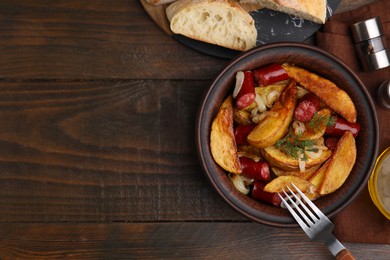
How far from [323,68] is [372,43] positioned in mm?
274

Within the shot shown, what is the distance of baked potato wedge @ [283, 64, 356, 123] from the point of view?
6.03 feet

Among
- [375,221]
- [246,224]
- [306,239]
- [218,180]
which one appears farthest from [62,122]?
[375,221]

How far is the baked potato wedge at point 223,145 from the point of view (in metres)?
1.84

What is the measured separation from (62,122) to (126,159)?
291 mm

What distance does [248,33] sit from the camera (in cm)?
200

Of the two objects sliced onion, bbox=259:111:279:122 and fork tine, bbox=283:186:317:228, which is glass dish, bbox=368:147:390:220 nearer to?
fork tine, bbox=283:186:317:228

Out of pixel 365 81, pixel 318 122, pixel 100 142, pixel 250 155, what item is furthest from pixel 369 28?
pixel 100 142

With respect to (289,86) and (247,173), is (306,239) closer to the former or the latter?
(247,173)

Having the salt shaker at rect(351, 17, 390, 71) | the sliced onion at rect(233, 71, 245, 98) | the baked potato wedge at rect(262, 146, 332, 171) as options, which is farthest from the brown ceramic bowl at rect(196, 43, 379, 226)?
the salt shaker at rect(351, 17, 390, 71)

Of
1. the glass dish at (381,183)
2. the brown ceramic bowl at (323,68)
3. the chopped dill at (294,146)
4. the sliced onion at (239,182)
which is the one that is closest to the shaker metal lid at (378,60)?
the brown ceramic bowl at (323,68)

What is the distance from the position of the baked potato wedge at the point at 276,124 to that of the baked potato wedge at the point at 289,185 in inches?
5.3

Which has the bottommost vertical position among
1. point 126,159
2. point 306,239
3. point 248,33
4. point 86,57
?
point 306,239

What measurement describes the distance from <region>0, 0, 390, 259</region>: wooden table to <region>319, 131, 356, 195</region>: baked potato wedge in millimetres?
327

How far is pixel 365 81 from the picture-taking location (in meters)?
2.08
